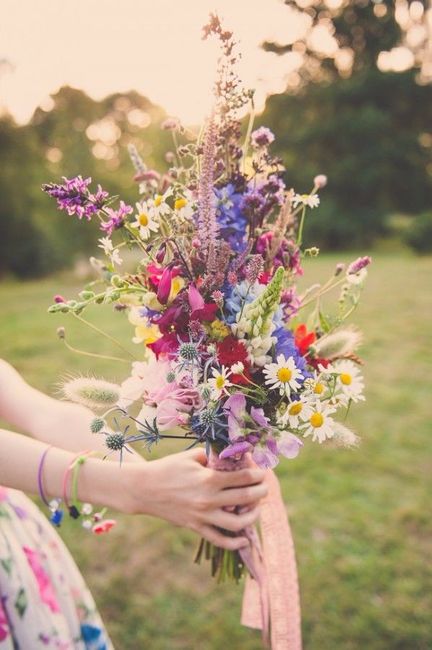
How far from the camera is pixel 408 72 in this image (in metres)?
20.6

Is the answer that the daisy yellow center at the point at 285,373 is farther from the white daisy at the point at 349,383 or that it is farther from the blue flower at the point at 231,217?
the blue flower at the point at 231,217

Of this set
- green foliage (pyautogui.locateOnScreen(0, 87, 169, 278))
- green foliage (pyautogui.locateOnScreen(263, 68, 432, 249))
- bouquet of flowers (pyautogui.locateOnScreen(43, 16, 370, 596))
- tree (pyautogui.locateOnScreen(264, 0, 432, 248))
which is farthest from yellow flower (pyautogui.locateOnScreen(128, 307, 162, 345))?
tree (pyautogui.locateOnScreen(264, 0, 432, 248))

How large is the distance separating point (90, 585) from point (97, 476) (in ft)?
5.25

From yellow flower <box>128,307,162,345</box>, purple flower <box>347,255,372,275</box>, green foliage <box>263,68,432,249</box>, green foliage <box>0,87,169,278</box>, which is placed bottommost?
yellow flower <box>128,307,162,345</box>

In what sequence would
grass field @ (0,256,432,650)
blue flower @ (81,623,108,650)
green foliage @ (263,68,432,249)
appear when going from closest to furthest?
blue flower @ (81,623,108,650) < grass field @ (0,256,432,650) < green foliage @ (263,68,432,249)

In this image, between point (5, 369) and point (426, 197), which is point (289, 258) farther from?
point (426, 197)

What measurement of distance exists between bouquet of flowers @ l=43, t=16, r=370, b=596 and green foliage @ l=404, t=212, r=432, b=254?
55.3ft

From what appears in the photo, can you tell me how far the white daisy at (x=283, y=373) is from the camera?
3.44 feet

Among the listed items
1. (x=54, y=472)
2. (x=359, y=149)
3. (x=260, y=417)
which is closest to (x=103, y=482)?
(x=54, y=472)

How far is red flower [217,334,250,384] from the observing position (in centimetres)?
107

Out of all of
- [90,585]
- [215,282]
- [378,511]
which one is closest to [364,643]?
[378,511]

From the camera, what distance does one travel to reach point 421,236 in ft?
55.1

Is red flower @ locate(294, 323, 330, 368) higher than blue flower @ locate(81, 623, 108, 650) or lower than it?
higher

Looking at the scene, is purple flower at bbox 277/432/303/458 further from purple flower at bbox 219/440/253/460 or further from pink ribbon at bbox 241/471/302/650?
pink ribbon at bbox 241/471/302/650
